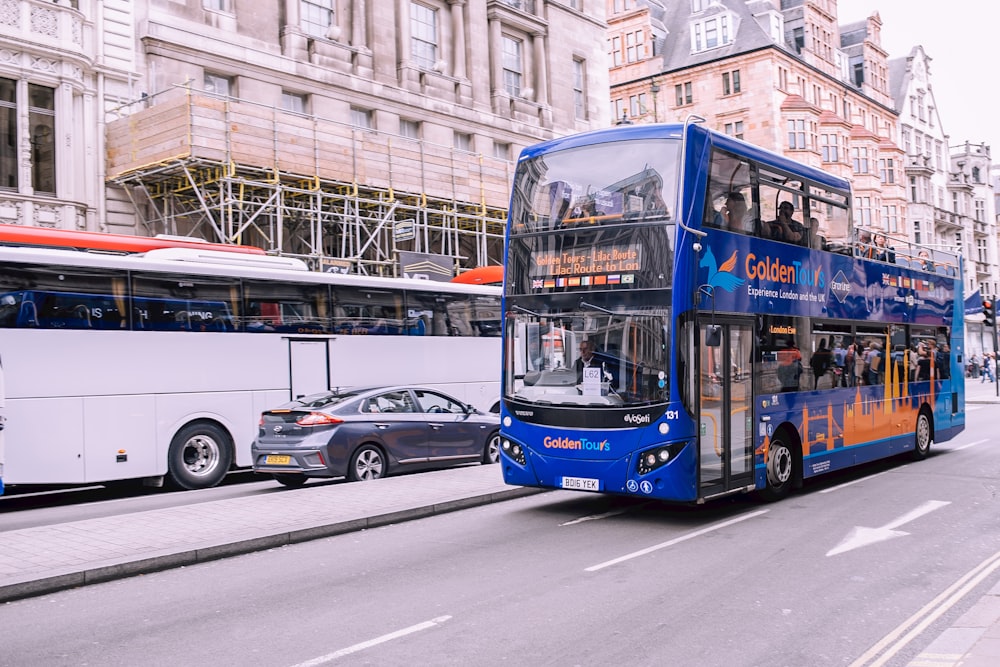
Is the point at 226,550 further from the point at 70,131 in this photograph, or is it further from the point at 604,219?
the point at 70,131

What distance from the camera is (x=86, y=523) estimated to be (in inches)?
406

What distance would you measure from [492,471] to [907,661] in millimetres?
9381

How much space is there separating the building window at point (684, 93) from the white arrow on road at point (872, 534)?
53.8 m

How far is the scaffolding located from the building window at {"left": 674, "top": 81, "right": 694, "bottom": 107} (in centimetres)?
3457

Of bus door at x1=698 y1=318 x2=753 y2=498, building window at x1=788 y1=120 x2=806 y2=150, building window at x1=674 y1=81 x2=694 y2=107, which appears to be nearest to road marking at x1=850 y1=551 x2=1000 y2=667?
bus door at x1=698 y1=318 x2=753 y2=498

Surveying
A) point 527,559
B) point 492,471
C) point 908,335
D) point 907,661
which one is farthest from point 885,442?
point 907,661

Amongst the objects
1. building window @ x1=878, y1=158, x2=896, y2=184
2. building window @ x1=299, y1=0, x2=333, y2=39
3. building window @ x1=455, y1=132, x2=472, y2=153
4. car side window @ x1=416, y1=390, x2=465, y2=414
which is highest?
building window @ x1=878, y1=158, x2=896, y2=184

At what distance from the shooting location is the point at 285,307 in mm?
15938

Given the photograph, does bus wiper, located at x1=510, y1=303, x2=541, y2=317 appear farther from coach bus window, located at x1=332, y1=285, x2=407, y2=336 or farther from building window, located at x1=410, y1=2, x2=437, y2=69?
building window, located at x1=410, y1=2, x2=437, y2=69

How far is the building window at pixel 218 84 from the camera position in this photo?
2481 cm

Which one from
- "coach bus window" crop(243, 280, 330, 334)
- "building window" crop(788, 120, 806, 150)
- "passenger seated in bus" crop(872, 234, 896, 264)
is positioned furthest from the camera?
"building window" crop(788, 120, 806, 150)

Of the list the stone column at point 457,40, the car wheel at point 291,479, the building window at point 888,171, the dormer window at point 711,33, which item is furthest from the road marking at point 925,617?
the building window at point 888,171

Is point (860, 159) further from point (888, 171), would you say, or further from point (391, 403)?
point (391, 403)

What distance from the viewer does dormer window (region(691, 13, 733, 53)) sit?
201ft
